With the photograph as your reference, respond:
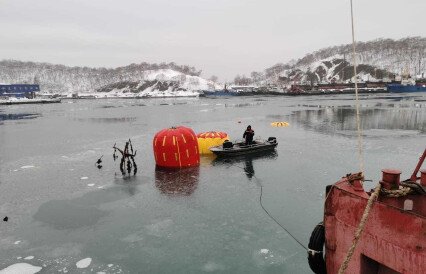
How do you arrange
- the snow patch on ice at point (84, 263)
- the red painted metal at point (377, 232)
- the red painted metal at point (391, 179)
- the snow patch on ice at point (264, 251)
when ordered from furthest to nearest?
the snow patch on ice at point (264, 251)
the snow patch on ice at point (84, 263)
the red painted metal at point (391, 179)
the red painted metal at point (377, 232)

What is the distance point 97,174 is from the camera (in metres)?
17.8

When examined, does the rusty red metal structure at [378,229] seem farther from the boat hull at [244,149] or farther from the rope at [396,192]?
the boat hull at [244,149]

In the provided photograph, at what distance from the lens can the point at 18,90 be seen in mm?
135875

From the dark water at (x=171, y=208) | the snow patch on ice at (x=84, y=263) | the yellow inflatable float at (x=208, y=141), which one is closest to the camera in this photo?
the snow patch on ice at (x=84, y=263)

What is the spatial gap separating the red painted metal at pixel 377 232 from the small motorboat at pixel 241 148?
548 inches

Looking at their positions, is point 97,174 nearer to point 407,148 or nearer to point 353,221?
point 353,221

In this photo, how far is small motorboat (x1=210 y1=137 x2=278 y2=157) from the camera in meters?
20.5

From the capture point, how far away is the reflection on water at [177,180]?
1468 cm

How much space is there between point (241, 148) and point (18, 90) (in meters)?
141

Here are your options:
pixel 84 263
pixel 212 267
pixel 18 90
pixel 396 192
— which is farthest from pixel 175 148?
pixel 18 90

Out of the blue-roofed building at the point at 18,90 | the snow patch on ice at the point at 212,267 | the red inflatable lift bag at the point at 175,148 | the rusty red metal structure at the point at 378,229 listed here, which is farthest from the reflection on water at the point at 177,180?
the blue-roofed building at the point at 18,90

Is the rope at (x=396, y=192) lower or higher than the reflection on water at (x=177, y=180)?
higher

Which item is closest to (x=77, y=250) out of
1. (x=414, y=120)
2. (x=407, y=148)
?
(x=407, y=148)

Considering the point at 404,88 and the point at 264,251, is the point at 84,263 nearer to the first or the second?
the point at 264,251
